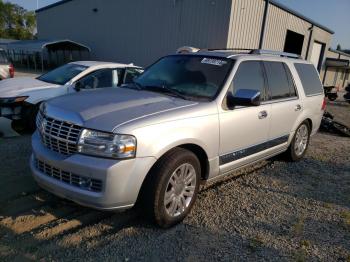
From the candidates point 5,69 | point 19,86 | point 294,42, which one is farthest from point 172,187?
point 294,42

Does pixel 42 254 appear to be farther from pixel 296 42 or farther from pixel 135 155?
pixel 296 42

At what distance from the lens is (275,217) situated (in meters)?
4.01

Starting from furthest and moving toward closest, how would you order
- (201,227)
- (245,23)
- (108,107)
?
(245,23), (201,227), (108,107)

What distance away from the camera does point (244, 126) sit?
4.20m

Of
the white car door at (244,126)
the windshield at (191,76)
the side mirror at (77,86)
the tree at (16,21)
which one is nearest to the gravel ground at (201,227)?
the white car door at (244,126)

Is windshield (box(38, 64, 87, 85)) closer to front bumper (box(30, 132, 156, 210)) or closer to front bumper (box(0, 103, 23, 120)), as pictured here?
front bumper (box(0, 103, 23, 120))

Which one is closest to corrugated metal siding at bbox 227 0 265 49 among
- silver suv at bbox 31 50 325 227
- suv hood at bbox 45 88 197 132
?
silver suv at bbox 31 50 325 227

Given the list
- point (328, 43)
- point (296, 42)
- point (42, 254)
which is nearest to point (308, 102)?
point (42, 254)

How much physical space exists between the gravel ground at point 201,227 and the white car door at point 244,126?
58 cm

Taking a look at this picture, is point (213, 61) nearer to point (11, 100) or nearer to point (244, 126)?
point (244, 126)

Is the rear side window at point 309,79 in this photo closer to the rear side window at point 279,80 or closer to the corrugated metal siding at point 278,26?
the rear side window at point 279,80

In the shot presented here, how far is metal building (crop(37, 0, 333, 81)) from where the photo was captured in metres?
15.8

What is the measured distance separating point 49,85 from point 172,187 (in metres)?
4.74

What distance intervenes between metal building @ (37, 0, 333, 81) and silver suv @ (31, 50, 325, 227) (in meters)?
11.5
